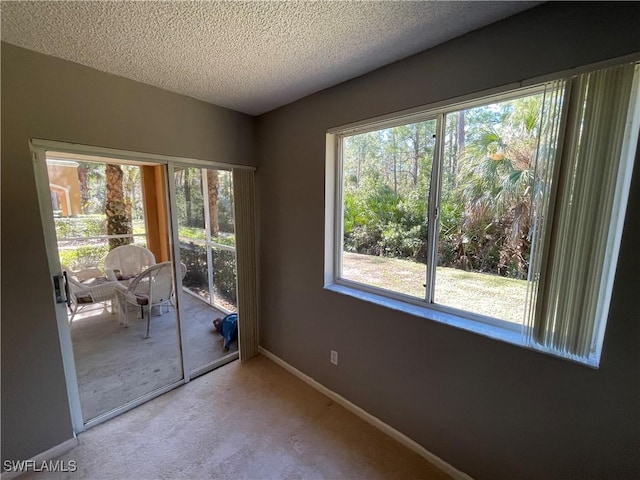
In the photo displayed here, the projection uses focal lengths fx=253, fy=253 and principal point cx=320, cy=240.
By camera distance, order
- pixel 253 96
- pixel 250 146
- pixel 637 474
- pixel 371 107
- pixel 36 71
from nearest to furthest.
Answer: pixel 637 474, pixel 36 71, pixel 371 107, pixel 253 96, pixel 250 146

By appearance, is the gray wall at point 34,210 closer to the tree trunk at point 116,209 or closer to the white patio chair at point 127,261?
the tree trunk at point 116,209

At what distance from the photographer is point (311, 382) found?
222 cm

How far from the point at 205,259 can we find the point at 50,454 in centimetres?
170

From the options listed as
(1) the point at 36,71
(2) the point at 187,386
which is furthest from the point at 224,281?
(1) the point at 36,71

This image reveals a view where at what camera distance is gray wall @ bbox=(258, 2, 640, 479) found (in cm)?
100

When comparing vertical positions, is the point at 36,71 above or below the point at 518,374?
above

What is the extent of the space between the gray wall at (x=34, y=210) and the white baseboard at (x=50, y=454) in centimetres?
3

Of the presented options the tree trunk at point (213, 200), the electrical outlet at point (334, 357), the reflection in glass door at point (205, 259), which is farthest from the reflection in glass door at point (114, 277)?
the electrical outlet at point (334, 357)

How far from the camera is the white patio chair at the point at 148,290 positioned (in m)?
2.48

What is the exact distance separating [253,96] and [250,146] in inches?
20.8

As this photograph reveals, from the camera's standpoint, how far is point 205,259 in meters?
2.79

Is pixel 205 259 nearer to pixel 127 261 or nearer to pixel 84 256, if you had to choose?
pixel 127 261

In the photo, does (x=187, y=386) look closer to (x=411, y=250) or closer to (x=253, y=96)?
(x=411, y=250)

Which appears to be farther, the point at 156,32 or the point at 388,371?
the point at 388,371
